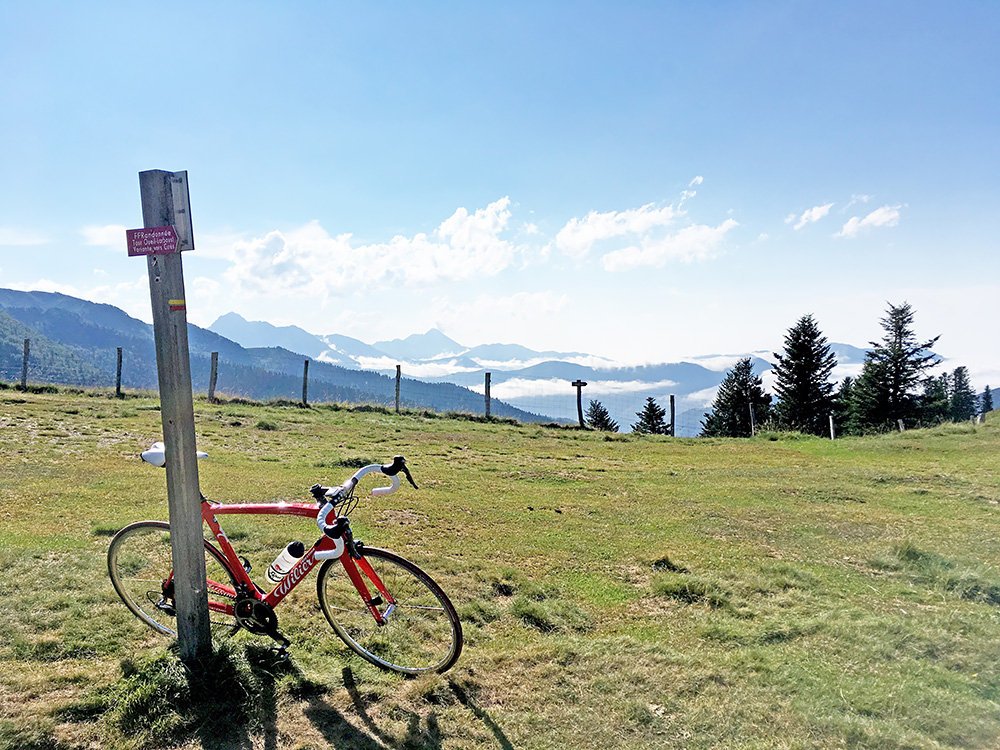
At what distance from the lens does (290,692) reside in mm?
3838

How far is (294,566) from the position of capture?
4.12 metres

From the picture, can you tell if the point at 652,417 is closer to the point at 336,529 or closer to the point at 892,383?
the point at 892,383

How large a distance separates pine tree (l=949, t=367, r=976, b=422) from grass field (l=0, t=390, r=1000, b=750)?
75.9 metres

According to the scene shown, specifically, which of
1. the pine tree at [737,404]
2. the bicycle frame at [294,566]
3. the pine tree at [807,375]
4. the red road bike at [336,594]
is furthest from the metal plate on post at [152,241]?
the pine tree at [807,375]

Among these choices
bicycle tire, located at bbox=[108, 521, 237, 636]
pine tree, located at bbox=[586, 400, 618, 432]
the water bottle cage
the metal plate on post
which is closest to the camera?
the metal plate on post

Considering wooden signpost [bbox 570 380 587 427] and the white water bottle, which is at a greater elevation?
wooden signpost [bbox 570 380 587 427]

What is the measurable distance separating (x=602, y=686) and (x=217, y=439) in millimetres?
13554

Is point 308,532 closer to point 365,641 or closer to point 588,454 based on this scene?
point 365,641

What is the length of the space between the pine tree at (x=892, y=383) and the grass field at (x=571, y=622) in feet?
149

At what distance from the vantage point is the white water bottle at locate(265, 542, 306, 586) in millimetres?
4117

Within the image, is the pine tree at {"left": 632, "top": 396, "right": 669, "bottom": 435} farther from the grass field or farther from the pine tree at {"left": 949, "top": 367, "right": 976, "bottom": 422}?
the grass field

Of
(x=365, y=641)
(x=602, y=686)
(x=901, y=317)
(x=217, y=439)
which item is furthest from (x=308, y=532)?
(x=901, y=317)

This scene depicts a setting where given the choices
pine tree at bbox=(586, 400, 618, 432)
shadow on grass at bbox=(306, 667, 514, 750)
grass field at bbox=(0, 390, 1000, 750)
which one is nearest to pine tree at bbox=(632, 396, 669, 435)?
pine tree at bbox=(586, 400, 618, 432)

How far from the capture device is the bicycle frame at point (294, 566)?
4062mm
